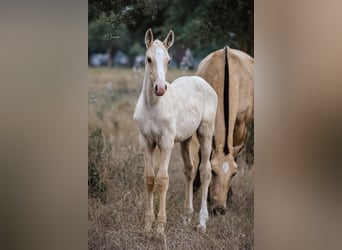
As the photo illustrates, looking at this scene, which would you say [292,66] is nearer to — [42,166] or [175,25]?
[175,25]

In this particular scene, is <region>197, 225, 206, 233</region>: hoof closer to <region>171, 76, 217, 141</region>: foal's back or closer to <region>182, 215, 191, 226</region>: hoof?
<region>182, 215, 191, 226</region>: hoof

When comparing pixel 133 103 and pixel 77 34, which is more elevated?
pixel 77 34

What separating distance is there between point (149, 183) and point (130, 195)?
12 centimetres

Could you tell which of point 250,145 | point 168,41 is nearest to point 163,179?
point 250,145

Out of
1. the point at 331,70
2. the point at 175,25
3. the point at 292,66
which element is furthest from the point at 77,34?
the point at 331,70

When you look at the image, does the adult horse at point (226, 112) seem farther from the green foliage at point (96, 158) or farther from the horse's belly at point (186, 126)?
the green foliage at point (96, 158)

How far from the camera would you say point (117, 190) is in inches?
123

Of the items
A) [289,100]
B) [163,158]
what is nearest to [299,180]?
[289,100]

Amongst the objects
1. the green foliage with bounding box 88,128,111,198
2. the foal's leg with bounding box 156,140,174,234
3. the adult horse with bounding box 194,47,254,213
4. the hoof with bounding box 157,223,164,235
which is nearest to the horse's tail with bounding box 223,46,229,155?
the adult horse with bounding box 194,47,254,213

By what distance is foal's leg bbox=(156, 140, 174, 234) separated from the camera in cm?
307

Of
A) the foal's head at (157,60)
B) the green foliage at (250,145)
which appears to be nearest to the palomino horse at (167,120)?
the foal's head at (157,60)

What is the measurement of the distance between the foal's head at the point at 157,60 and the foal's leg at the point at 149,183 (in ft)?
1.03

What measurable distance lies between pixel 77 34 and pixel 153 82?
49 centimetres

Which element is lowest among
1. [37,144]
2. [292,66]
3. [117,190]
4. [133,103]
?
[117,190]
